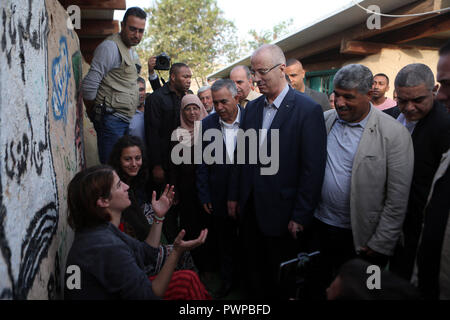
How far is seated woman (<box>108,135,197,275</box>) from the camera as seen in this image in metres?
2.48

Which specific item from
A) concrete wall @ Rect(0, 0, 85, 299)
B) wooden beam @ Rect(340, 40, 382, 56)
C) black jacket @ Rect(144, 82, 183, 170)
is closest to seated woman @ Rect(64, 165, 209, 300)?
concrete wall @ Rect(0, 0, 85, 299)

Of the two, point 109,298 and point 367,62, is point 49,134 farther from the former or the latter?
point 367,62

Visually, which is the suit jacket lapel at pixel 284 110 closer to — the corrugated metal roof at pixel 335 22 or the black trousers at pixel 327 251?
the black trousers at pixel 327 251

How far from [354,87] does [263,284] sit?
163cm

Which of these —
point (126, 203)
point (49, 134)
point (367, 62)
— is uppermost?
point (367, 62)

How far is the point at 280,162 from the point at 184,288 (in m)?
1.01

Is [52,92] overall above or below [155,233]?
above

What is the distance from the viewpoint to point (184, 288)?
198 cm

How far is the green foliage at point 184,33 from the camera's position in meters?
20.8

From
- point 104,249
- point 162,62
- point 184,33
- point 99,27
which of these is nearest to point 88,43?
point 99,27

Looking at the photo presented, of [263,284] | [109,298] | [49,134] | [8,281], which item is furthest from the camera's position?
[263,284]

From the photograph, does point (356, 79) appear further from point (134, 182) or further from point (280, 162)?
point (134, 182)
